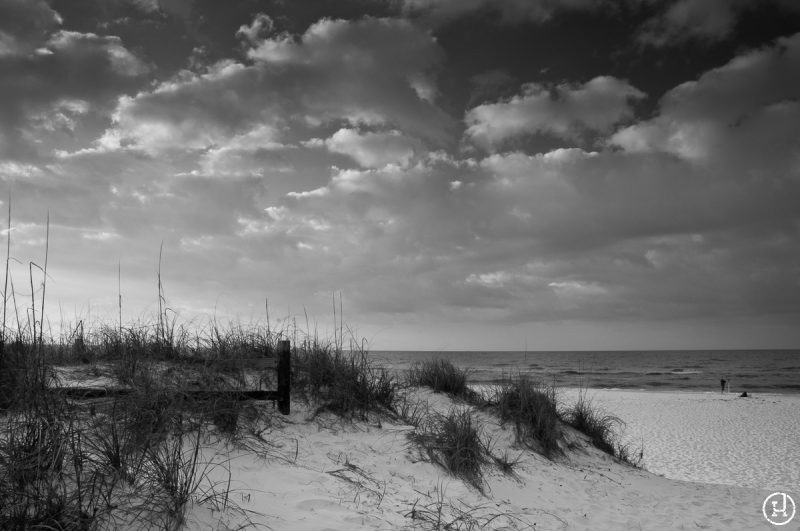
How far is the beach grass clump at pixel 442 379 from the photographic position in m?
10.0

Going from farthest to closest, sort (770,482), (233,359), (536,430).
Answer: (770,482)
(536,430)
(233,359)

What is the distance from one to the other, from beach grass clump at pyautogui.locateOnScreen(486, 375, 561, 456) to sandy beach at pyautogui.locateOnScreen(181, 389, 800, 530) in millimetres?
Result: 232

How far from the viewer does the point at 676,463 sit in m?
12.6

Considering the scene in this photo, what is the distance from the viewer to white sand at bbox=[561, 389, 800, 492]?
11.6 metres

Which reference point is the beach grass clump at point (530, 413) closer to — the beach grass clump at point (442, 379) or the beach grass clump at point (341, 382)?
the beach grass clump at point (442, 379)

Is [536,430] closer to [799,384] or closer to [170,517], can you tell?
[170,517]

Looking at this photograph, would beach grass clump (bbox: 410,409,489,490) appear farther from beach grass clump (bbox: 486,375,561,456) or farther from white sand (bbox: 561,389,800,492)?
white sand (bbox: 561,389,800,492)

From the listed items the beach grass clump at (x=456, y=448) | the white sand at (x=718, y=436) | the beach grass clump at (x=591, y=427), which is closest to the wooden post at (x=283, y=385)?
the beach grass clump at (x=456, y=448)

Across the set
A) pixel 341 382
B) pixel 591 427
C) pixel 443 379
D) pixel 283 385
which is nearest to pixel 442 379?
pixel 443 379

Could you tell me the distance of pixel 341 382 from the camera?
7.48 meters

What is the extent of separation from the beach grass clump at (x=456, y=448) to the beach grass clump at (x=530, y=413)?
1.54m

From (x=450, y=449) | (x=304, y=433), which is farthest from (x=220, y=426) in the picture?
(x=450, y=449)

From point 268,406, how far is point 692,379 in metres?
46.0

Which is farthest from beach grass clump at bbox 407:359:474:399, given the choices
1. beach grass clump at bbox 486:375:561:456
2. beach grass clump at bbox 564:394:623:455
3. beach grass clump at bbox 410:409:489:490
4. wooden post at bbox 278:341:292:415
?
wooden post at bbox 278:341:292:415
